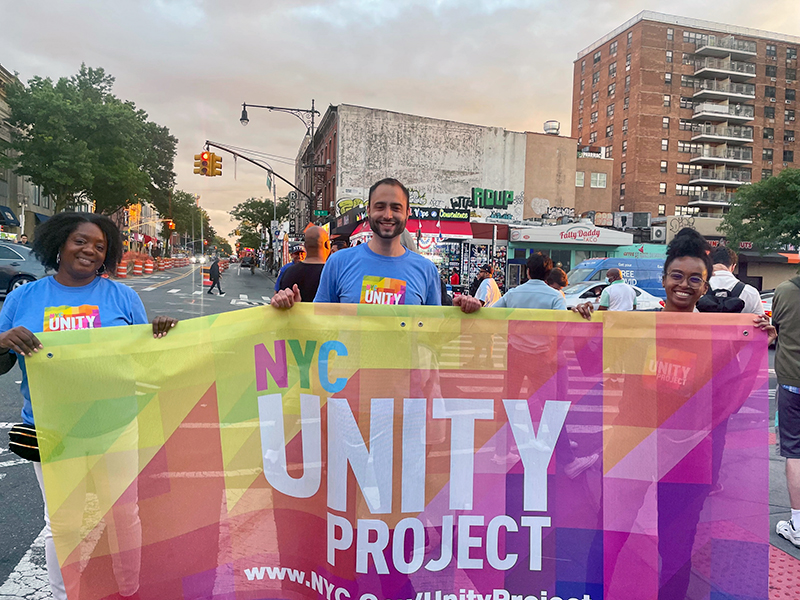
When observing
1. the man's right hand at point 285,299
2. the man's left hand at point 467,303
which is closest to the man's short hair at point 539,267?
the man's left hand at point 467,303

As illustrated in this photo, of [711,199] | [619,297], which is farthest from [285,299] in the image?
[711,199]

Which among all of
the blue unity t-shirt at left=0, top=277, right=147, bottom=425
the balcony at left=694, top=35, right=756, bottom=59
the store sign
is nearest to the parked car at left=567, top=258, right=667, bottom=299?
the store sign

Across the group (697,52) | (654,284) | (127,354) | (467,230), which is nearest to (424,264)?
(127,354)

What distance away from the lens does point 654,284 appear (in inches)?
802

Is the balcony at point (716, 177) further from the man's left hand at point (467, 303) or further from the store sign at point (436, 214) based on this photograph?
the man's left hand at point (467, 303)

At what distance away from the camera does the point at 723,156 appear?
62969mm

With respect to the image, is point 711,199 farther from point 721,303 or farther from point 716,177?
point 721,303

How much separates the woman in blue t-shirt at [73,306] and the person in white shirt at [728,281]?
4.53 m

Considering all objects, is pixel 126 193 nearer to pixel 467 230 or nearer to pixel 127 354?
pixel 467 230

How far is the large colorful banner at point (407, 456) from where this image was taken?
2.40m

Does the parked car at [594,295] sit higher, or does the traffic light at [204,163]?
the traffic light at [204,163]

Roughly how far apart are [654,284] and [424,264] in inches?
771

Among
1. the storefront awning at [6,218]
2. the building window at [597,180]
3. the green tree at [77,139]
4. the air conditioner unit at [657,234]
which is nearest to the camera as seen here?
the storefront awning at [6,218]

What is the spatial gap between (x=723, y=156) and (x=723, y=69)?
958cm
